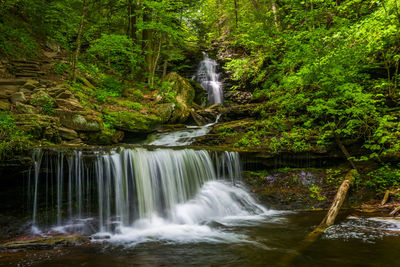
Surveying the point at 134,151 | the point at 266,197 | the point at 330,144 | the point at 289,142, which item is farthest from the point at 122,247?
the point at 330,144

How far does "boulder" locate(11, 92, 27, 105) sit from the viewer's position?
690 centimetres

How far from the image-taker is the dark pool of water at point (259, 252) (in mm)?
3352

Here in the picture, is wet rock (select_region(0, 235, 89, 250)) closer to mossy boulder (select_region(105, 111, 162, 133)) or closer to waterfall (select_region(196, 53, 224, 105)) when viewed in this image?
mossy boulder (select_region(105, 111, 162, 133))

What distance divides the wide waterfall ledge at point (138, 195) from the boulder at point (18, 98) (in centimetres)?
321

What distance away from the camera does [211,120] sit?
13.2m

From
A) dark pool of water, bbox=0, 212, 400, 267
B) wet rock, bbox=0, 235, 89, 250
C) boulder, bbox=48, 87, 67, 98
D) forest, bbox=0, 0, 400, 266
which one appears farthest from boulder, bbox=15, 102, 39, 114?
dark pool of water, bbox=0, 212, 400, 267

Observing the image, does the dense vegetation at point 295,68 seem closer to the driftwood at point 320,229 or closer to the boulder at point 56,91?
the boulder at point 56,91

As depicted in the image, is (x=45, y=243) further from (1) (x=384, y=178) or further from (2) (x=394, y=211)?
(1) (x=384, y=178)

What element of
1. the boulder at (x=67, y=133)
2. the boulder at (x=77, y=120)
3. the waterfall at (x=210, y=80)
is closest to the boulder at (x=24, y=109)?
the boulder at (x=77, y=120)

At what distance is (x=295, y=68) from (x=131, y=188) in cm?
974

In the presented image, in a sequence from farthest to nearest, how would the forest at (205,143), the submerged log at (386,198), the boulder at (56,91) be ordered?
the boulder at (56,91) → the submerged log at (386,198) → the forest at (205,143)

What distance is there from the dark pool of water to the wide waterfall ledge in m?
0.53

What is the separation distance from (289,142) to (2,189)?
8052 millimetres

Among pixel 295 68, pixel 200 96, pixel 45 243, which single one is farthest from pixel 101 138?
pixel 295 68
